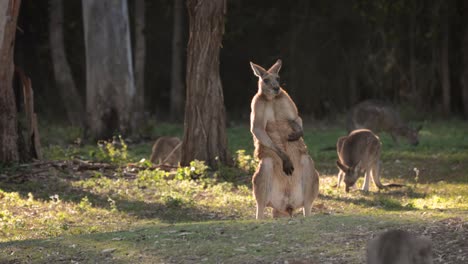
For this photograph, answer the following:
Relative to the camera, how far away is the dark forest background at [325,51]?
80.9 feet

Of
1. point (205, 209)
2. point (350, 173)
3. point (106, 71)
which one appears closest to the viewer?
point (205, 209)

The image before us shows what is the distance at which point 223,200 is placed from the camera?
39.4ft

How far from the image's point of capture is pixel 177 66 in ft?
81.5

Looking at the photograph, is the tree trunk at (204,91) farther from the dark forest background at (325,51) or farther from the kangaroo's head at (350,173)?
the dark forest background at (325,51)

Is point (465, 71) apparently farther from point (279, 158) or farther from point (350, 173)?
point (279, 158)

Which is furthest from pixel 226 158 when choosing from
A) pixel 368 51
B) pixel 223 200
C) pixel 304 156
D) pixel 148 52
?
pixel 148 52

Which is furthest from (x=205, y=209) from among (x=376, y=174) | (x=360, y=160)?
(x=376, y=174)

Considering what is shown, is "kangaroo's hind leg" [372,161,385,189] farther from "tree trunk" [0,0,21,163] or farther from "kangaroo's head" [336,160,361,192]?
"tree trunk" [0,0,21,163]

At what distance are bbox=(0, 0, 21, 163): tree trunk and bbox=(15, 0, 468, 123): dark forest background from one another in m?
11.3

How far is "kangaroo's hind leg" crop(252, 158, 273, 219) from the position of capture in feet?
32.2

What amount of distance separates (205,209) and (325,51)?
14.5 metres

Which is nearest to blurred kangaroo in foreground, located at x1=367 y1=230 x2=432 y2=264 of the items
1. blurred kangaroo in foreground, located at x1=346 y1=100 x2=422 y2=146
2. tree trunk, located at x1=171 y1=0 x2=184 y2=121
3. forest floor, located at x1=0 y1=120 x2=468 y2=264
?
forest floor, located at x1=0 y1=120 x2=468 y2=264

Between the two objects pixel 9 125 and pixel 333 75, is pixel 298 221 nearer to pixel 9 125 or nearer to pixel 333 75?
pixel 9 125

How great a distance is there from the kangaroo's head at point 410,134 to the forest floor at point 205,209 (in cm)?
21
